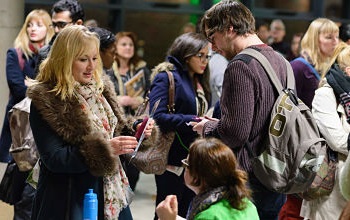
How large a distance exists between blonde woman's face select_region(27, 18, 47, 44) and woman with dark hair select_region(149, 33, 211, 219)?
1432 mm

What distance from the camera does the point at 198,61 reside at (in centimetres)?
623

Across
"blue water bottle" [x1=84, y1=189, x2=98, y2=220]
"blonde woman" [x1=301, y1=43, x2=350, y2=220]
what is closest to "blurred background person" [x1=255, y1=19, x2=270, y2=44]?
"blonde woman" [x1=301, y1=43, x2=350, y2=220]

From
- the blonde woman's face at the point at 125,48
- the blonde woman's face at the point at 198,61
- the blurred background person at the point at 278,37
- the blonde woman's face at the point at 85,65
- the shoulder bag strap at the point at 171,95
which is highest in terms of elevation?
the blonde woman's face at the point at 85,65

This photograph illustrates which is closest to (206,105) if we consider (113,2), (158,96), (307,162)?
(158,96)

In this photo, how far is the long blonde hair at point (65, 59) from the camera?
4.41 metres

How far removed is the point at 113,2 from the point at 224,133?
24.3 ft

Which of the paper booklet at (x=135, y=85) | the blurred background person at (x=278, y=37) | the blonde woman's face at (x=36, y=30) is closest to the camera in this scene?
the blonde woman's face at (x=36, y=30)

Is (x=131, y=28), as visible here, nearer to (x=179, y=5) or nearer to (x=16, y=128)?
(x=179, y=5)

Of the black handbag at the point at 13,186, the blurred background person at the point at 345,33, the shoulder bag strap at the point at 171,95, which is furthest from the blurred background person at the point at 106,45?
the blurred background person at the point at 345,33

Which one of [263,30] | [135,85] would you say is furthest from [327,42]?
[263,30]

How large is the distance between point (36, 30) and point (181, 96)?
1.78 meters

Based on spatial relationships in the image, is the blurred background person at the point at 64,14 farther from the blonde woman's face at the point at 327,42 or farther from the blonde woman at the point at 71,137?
the blonde woman's face at the point at 327,42

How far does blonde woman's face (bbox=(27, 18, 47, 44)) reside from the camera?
23.5 ft

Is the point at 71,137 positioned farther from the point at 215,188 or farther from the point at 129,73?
the point at 129,73
